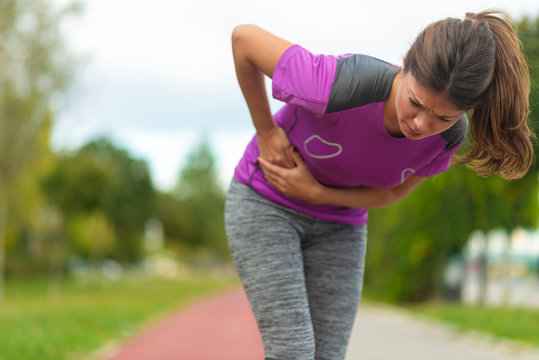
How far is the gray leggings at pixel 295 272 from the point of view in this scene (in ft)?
6.99

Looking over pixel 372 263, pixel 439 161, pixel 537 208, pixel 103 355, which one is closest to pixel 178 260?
pixel 372 263

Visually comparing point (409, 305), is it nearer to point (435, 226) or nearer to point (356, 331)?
point (435, 226)

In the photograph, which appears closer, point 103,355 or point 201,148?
point 103,355

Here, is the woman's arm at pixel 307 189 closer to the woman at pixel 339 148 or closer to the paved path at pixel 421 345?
the woman at pixel 339 148

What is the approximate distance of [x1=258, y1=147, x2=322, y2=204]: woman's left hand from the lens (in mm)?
2203

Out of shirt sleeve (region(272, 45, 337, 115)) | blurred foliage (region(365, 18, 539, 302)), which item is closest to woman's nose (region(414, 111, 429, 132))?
shirt sleeve (region(272, 45, 337, 115))

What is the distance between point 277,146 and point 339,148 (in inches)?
10.3

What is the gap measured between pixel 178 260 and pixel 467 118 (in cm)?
6820

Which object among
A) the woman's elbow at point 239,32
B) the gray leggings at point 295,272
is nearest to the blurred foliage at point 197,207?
the gray leggings at point 295,272

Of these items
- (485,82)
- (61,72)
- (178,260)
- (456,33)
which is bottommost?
(178,260)

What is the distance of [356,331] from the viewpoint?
1180 cm

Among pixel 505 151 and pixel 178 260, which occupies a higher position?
pixel 505 151

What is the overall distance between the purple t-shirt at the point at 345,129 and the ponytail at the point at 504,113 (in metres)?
0.09

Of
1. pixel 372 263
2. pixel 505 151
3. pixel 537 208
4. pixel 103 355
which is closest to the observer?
pixel 505 151
